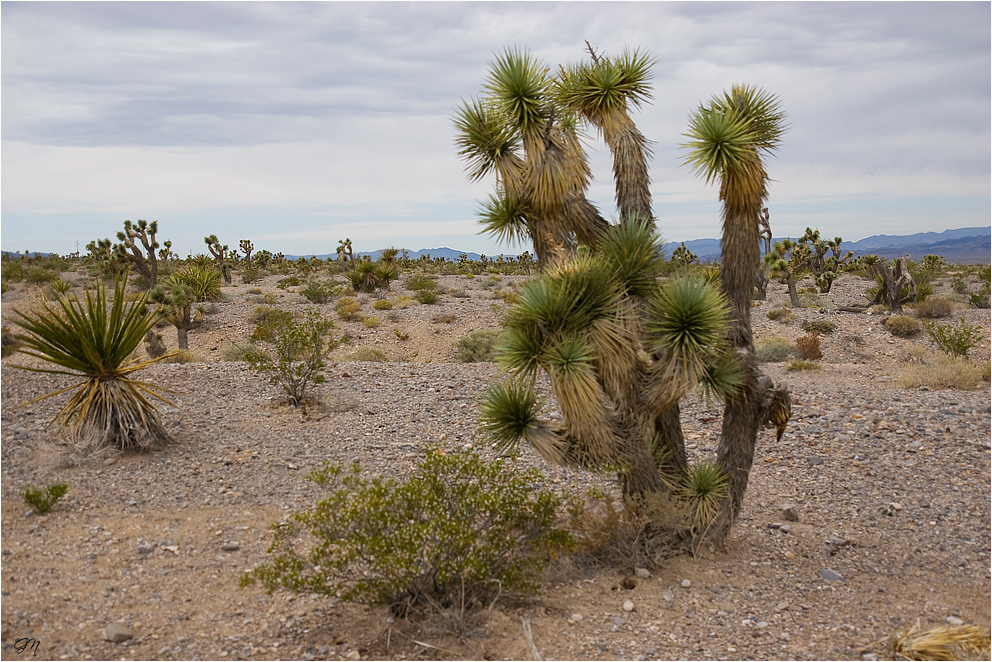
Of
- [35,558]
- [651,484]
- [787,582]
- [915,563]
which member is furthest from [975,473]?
[35,558]

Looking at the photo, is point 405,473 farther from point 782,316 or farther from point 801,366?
point 782,316

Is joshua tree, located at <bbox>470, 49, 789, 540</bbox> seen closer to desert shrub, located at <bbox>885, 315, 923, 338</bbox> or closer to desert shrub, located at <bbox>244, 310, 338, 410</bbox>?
desert shrub, located at <bbox>244, 310, 338, 410</bbox>

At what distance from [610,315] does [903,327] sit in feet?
53.6

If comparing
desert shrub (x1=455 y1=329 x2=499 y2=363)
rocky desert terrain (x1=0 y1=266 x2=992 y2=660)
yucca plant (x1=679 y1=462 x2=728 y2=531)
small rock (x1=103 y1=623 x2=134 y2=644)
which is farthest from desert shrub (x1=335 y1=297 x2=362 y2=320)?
small rock (x1=103 y1=623 x2=134 y2=644)

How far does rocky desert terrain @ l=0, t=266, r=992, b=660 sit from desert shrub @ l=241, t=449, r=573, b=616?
10.1 inches

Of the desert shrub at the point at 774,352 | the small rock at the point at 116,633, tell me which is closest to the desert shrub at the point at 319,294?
the desert shrub at the point at 774,352

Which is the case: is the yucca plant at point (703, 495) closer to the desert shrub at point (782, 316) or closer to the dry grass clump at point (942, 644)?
the dry grass clump at point (942, 644)

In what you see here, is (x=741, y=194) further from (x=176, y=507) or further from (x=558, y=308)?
(x=176, y=507)

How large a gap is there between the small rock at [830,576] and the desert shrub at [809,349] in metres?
10.5

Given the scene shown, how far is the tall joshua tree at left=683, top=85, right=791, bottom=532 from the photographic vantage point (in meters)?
6.27

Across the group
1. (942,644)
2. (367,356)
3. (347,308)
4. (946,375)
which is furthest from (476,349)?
(942,644)

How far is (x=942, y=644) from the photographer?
5.22 m

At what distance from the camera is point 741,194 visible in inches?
250

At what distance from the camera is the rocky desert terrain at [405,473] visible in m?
5.38
